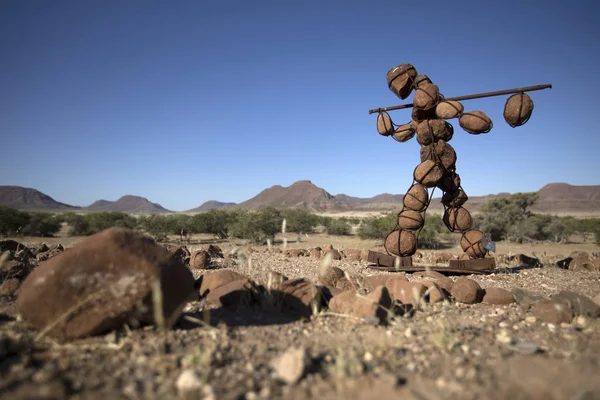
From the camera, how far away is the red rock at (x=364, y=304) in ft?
11.0

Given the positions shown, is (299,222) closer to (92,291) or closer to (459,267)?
(459,267)

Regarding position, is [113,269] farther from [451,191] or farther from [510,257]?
[510,257]

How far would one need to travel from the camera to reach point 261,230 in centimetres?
1839

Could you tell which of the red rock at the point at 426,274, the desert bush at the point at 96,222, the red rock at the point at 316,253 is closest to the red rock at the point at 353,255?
the red rock at the point at 316,253

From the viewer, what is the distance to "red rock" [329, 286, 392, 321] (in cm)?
334

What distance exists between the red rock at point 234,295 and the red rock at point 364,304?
887mm

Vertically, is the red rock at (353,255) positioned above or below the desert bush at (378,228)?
below

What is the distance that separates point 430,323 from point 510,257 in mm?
7474

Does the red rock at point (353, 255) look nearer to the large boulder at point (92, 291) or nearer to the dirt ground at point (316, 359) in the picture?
the dirt ground at point (316, 359)

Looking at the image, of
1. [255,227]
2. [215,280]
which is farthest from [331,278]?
[255,227]

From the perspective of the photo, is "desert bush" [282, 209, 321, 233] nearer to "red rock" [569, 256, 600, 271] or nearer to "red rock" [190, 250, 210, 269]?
"red rock" [190, 250, 210, 269]

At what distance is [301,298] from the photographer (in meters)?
3.67

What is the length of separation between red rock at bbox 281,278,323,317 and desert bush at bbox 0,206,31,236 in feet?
Result: 64.1

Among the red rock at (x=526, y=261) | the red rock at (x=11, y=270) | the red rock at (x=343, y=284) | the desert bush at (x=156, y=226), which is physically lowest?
the red rock at (x=526, y=261)
